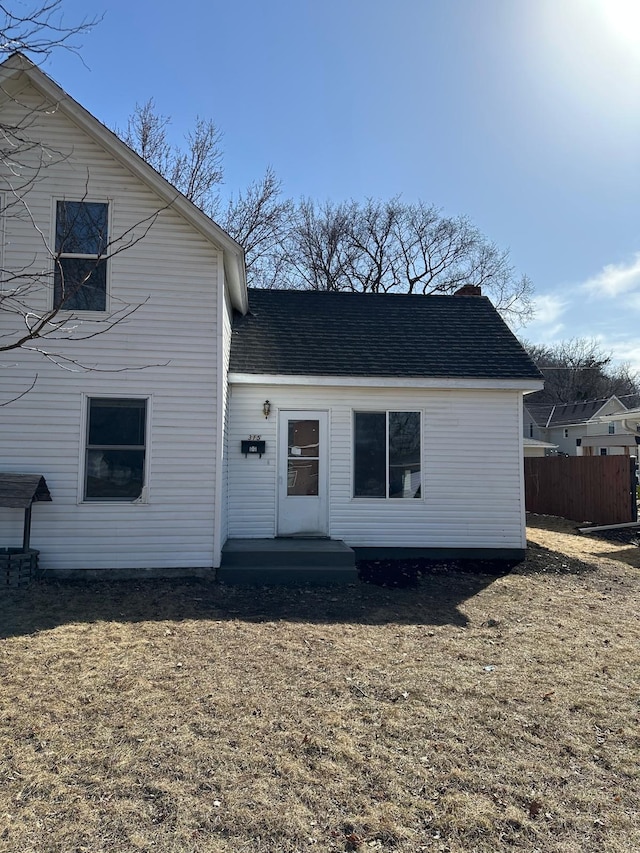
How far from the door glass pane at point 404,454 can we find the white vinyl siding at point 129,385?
10.2 feet

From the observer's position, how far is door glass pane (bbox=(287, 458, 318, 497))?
8961 millimetres

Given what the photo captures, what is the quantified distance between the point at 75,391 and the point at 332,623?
454 cm

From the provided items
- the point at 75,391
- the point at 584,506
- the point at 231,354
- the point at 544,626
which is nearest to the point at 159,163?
the point at 231,354

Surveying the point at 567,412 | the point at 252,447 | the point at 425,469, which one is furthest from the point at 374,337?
the point at 567,412

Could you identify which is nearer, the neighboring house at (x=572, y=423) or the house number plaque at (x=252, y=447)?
the house number plaque at (x=252, y=447)

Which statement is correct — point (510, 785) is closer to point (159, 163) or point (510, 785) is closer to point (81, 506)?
point (81, 506)

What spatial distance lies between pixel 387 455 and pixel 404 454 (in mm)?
293

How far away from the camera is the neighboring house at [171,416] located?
7.20 metres

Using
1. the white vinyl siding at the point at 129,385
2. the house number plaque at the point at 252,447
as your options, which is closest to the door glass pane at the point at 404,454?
the house number plaque at the point at 252,447

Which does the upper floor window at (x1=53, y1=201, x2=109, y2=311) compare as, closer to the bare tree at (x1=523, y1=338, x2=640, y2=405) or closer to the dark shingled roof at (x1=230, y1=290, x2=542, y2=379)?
the dark shingled roof at (x1=230, y1=290, x2=542, y2=379)

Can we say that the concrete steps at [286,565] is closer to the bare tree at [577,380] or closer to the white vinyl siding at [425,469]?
the white vinyl siding at [425,469]

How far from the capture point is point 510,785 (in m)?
3.04

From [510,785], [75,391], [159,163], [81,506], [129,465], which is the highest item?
[159,163]

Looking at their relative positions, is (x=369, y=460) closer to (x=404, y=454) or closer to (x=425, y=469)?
(x=404, y=454)
